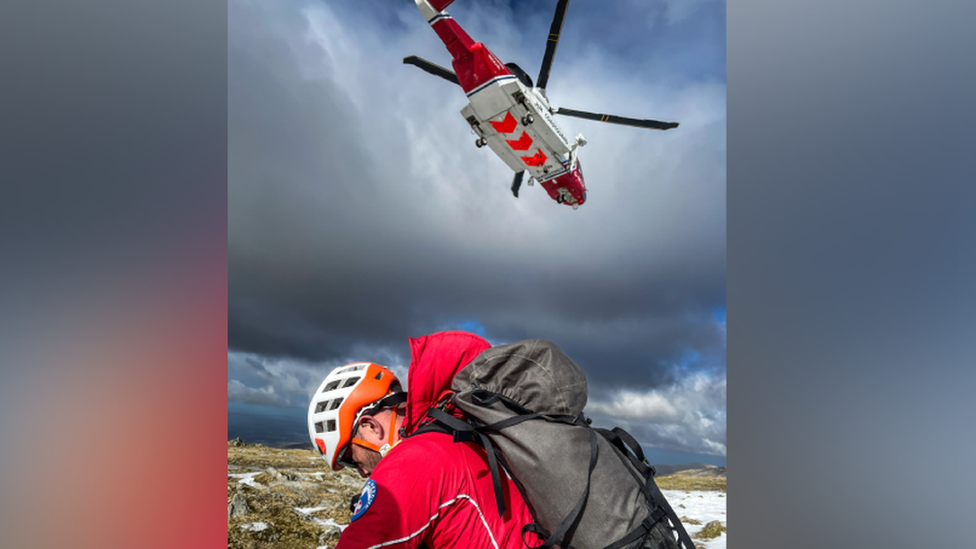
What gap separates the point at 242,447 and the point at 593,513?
16.2m

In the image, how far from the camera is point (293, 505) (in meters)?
9.63

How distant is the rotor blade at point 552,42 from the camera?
1432 centimetres

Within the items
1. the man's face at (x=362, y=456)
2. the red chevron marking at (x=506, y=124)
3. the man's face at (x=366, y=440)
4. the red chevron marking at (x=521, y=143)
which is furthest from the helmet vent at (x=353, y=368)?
the red chevron marking at (x=521, y=143)

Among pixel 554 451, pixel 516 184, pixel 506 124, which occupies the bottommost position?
pixel 554 451

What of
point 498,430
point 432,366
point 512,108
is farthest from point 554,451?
point 512,108

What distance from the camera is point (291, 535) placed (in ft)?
27.6

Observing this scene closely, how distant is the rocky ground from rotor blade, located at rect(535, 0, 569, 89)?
556 inches

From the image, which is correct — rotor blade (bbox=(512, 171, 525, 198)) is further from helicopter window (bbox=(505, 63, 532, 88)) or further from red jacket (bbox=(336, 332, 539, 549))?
red jacket (bbox=(336, 332, 539, 549))

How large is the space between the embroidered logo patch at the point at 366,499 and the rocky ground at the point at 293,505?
518 cm

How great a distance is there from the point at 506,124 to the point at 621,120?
4915mm

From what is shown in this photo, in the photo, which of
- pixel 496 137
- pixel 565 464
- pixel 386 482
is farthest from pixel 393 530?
pixel 496 137

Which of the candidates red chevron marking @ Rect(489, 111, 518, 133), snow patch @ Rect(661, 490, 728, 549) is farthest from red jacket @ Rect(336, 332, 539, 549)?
red chevron marking @ Rect(489, 111, 518, 133)

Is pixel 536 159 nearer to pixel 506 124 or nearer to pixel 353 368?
pixel 506 124
